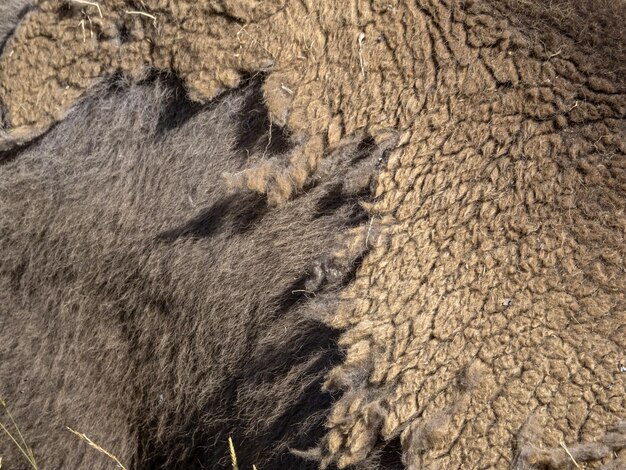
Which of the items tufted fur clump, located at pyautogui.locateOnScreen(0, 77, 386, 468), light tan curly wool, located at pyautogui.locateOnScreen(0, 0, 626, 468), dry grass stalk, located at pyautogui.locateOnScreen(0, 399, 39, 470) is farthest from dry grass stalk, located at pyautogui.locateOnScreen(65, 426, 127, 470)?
light tan curly wool, located at pyautogui.locateOnScreen(0, 0, 626, 468)

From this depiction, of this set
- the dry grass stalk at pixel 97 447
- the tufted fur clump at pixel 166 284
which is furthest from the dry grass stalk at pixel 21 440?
the dry grass stalk at pixel 97 447

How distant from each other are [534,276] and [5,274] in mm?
1741

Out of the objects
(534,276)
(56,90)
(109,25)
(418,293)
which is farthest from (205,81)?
(534,276)

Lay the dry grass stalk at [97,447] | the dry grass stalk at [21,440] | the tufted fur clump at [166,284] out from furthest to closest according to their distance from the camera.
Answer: the dry grass stalk at [21,440]
the dry grass stalk at [97,447]
the tufted fur clump at [166,284]

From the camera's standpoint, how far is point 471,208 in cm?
218

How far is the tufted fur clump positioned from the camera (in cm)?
238

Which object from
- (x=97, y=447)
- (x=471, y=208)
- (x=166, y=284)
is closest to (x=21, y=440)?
(x=97, y=447)

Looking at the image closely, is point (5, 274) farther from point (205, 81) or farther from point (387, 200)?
point (387, 200)

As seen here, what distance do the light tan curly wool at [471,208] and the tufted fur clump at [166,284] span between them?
0.10m

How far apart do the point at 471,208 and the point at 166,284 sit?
98 centimetres

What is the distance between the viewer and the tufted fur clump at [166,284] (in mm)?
2383

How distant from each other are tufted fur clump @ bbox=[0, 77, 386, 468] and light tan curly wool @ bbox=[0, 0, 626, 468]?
99 millimetres

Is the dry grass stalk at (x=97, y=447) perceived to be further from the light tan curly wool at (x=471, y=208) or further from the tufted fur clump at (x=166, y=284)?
the light tan curly wool at (x=471, y=208)

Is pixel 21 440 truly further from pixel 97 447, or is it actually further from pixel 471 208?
pixel 471 208
